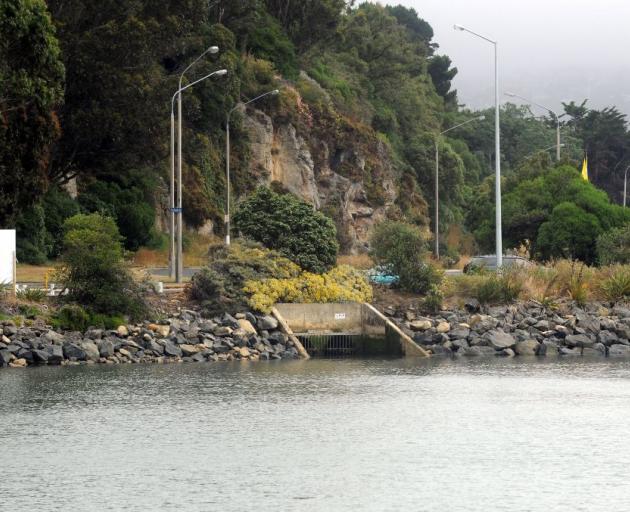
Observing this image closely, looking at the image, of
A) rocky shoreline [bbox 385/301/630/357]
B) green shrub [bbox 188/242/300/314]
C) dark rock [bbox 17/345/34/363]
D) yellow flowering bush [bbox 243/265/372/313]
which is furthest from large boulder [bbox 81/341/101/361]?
rocky shoreline [bbox 385/301/630/357]

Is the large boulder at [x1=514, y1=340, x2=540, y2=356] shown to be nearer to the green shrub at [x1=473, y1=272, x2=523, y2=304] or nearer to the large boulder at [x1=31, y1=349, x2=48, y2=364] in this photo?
the green shrub at [x1=473, y1=272, x2=523, y2=304]

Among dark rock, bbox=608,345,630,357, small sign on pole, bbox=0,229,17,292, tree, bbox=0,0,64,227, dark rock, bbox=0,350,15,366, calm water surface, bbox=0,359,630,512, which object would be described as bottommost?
calm water surface, bbox=0,359,630,512

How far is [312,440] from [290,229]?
2340 centimetres

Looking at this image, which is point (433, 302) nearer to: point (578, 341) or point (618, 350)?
point (578, 341)

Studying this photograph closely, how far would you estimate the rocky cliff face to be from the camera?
253ft

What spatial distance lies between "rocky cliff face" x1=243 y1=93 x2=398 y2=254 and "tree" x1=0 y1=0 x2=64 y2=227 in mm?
29925

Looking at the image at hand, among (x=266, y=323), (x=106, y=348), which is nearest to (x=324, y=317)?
(x=266, y=323)

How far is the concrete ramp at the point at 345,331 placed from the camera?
134ft

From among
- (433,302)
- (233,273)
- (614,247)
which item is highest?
(614,247)

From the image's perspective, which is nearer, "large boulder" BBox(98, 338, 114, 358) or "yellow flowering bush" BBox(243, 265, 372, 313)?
"large boulder" BBox(98, 338, 114, 358)

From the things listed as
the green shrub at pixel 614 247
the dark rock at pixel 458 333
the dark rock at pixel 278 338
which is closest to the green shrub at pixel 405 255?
the dark rock at pixel 458 333

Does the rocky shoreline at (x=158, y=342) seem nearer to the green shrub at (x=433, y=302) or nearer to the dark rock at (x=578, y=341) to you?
the green shrub at (x=433, y=302)

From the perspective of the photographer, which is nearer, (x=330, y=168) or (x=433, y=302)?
(x=433, y=302)

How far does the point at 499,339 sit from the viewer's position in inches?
1612
